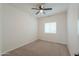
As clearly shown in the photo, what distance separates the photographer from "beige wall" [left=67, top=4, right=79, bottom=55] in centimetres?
167

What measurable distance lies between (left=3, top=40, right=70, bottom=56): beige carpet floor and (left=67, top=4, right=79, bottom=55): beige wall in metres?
0.11

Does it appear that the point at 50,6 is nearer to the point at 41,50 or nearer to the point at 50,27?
the point at 50,27

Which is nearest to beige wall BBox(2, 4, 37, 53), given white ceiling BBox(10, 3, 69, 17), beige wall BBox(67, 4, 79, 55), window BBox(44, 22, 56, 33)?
white ceiling BBox(10, 3, 69, 17)

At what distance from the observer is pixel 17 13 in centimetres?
172

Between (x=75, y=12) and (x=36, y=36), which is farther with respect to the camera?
(x=36, y=36)

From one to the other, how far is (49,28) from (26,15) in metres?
0.46

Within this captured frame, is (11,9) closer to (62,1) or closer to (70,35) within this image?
(62,1)

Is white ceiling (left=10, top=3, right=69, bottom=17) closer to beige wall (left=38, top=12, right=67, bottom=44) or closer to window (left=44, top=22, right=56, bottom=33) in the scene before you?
beige wall (left=38, top=12, right=67, bottom=44)

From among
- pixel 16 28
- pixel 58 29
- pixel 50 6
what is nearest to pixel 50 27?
pixel 58 29

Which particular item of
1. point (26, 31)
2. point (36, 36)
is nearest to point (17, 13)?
point (26, 31)

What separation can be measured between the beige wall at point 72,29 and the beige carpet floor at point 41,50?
0.36 feet

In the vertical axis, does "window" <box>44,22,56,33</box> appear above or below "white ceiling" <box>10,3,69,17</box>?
below

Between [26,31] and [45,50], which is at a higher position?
[26,31]

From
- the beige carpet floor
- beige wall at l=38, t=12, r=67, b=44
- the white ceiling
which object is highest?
the white ceiling
